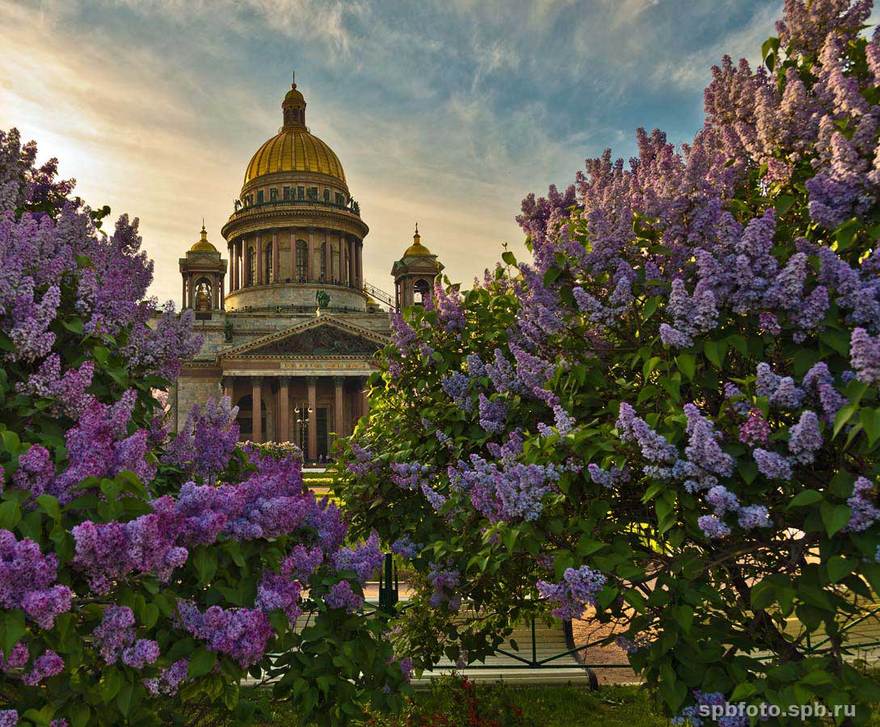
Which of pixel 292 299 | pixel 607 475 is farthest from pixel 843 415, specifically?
pixel 292 299

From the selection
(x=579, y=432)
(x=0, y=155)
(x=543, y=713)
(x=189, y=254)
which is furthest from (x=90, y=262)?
(x=189, y=254)

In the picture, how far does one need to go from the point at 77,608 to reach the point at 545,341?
113 inches

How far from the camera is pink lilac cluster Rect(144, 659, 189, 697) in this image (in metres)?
2.79

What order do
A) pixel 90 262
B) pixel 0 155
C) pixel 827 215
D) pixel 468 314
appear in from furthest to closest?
pixel 468 314, pixel 0 155, pixel 90 262, pixel 827 215

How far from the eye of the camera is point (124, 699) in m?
2.72

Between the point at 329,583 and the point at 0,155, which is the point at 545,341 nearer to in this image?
the point at 329,583

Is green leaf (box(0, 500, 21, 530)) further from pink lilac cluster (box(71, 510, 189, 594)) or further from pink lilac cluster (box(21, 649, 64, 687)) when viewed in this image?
pink lilac cluster (box(21, 649, 64, 687))

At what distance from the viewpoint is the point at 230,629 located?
2857 mm

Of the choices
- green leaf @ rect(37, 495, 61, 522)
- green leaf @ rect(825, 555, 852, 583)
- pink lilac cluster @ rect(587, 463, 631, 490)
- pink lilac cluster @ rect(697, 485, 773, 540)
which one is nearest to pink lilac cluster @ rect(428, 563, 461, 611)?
pink lilac cluster @ rect(587, 463, 631, 490)

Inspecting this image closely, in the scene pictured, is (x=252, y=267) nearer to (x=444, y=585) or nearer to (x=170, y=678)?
(x=444, y=585)

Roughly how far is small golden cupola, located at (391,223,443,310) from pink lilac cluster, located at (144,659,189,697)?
59991mm

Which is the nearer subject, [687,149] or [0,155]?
[687,149]

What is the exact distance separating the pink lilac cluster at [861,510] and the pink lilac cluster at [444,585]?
2506 mm

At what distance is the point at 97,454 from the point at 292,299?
64765mm
